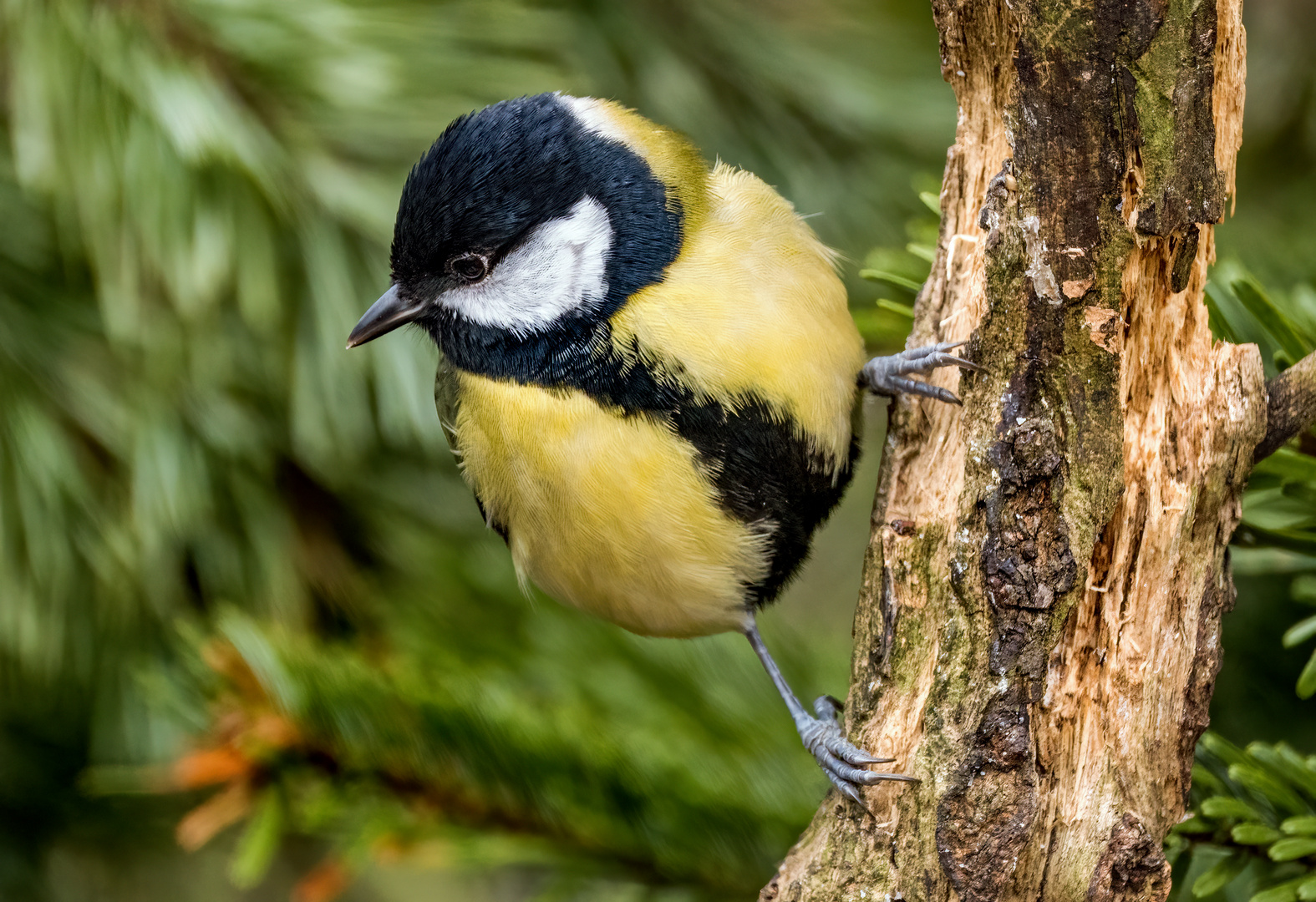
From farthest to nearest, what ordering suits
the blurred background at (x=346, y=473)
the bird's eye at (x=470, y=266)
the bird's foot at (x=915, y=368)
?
the bird's eye at (x=470, y=266)
the blurred background at (x=346, y=473)
the bird's foot at (x=915, y=368)

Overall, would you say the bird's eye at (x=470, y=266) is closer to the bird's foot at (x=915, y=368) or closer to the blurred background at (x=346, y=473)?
the blurred background at (x=346, y=473)

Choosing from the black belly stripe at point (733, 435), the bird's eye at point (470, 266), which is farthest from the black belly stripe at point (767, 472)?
the bird's eye at point (470, 266)

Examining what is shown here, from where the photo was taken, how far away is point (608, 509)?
31.8 inches

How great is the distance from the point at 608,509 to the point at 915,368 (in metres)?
0.24

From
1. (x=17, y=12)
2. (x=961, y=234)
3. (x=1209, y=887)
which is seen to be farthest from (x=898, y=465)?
(x=17, y=12)

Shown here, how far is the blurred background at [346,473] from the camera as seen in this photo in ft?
2.61

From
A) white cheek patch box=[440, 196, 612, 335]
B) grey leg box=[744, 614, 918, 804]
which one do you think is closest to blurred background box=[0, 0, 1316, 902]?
grey leg box=[744, 614, 918, 804]

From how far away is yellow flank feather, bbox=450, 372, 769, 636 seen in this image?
0.81 m

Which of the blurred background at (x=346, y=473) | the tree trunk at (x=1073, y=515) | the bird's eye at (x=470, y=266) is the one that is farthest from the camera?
the bird's eye at (x=470, y=266)

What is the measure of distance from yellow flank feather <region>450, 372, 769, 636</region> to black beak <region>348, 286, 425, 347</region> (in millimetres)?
73

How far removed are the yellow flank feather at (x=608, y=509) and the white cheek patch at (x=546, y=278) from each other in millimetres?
56

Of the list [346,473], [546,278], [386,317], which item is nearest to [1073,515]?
[546,278]

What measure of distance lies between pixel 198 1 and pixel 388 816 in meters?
0.69

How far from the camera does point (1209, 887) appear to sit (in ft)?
1.98
